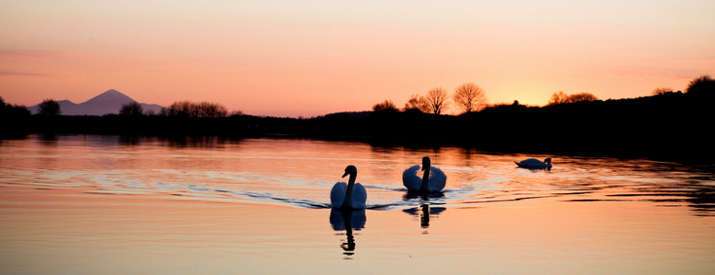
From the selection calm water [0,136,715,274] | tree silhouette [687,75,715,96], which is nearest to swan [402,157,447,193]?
calm water [0,136,715,274]

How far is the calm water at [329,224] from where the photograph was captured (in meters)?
13.2

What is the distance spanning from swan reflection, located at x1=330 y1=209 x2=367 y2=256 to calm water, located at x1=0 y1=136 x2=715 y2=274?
35 mm

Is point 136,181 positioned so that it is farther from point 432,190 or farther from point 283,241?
point 283,241

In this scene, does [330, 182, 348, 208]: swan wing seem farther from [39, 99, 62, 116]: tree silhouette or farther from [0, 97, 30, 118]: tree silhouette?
[39, 99, 62, 116]: tree silhouette

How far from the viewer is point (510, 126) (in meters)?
104

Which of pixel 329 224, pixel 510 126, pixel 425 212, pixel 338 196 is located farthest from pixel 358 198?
pixel 510 126

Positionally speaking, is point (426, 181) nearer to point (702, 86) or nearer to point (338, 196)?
point (338, 196)

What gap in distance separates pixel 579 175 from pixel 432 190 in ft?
35.8

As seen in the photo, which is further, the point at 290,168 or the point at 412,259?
the point at 290,168

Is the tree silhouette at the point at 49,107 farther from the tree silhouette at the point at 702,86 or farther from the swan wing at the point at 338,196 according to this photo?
the swan wing at the point at 338,196

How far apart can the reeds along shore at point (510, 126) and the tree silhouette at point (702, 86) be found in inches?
28.9

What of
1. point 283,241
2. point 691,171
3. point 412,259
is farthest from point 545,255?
point 691,171

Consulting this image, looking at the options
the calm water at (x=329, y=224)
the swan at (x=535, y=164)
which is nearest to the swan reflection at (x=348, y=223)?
the calm water at (x=329, y=224)

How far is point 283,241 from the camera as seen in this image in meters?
15.1
